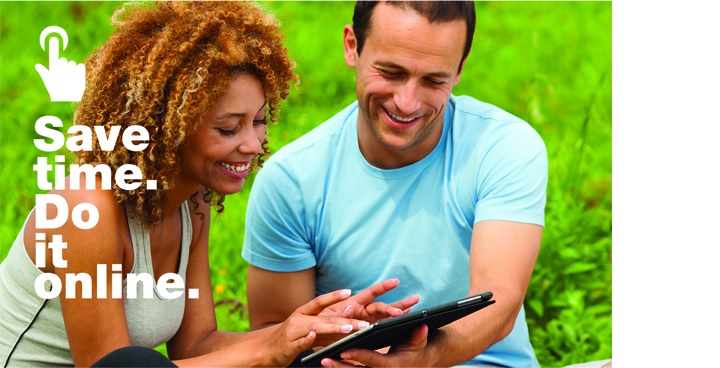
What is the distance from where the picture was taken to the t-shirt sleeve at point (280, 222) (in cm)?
331

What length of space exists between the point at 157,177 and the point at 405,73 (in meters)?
0.84

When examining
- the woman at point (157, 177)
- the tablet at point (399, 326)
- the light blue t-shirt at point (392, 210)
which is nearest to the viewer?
the tablet at point (399, 326)

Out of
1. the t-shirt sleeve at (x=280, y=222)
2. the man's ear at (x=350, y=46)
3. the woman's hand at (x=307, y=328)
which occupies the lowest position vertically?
the woman's hand at (x=307, y=328)

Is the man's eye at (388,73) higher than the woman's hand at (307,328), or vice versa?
the man's eye at (388,73)

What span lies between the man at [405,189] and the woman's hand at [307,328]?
1.75ft

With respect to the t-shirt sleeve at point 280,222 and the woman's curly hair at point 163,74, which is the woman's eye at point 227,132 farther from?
the t-shirt sleeve at point 280,222

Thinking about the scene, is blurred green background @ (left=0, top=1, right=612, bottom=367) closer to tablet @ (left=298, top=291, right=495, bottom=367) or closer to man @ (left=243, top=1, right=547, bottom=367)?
man @ (left=243, top=1, right=547, bottom=367)

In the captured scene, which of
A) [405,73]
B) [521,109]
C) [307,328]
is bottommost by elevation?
[307,328]

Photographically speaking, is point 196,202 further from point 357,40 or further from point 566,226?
point 566,226

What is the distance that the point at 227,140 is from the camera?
8.88 feet

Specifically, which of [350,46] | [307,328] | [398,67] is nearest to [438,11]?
[398,67]

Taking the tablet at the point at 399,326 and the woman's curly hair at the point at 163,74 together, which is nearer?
the tablet at the point at 399,326

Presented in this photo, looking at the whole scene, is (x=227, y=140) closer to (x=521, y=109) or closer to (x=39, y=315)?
(x=39, y=315)

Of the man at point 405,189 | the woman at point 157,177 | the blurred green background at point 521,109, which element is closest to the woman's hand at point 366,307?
the woman at point 157,177
